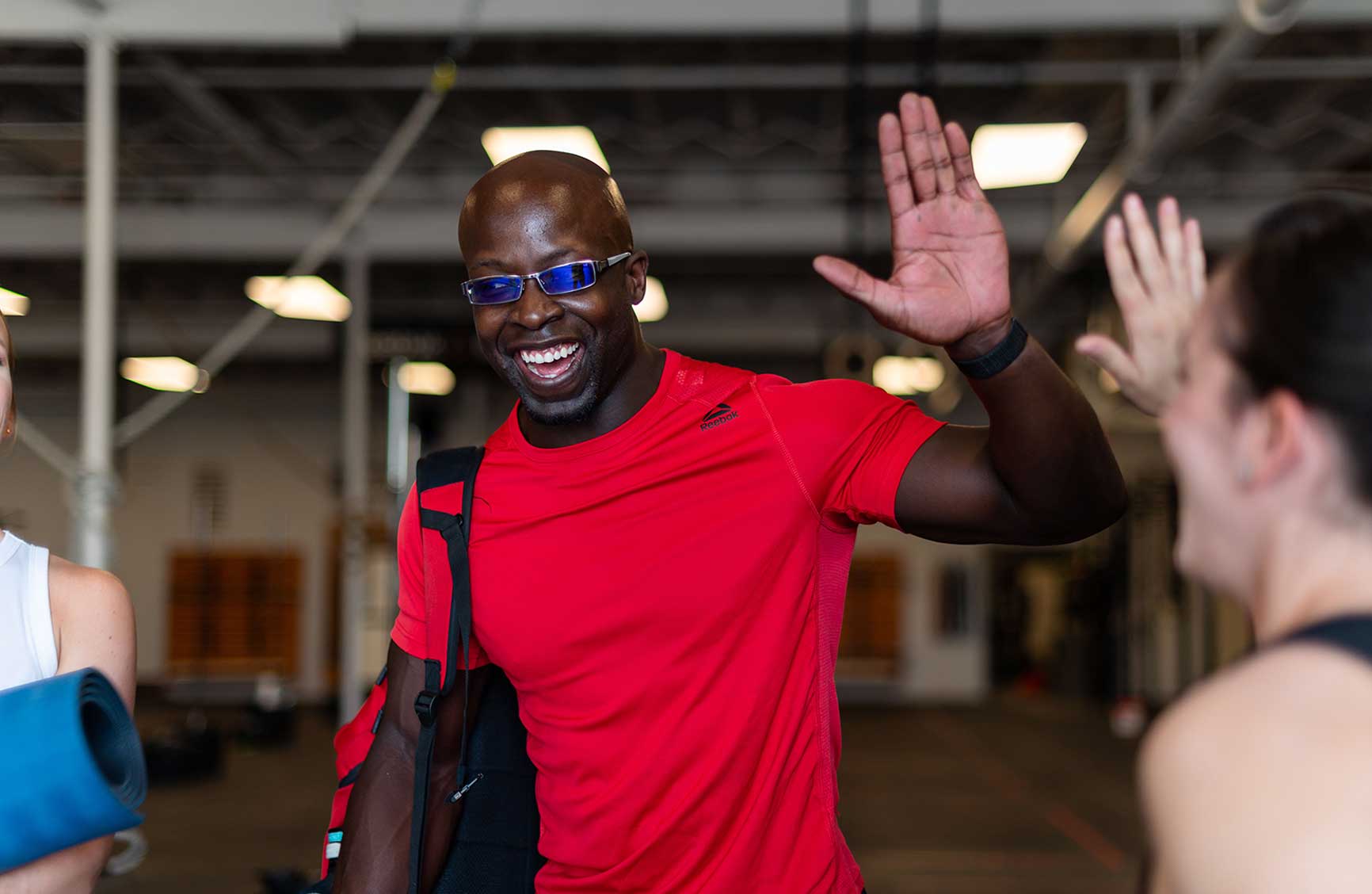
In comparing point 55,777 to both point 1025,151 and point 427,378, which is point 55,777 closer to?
point 1025,151

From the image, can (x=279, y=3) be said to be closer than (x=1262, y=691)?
No

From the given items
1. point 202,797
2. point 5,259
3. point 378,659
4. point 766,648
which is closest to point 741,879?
point 766,648

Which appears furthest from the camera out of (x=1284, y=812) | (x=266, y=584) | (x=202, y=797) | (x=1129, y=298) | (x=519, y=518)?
(x=266, y=584)

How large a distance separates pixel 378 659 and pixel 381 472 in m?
2.67

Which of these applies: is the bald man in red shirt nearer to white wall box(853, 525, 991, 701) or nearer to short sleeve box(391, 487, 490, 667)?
short sleeve box(391, 487, 490, 667)

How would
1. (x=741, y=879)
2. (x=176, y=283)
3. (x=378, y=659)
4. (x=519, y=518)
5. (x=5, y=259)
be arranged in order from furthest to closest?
1. (x=378, y=659)
2. (x=176, y=283)
3. (x=5, y=259)
4. (x=519, y=518)
5. (x=741, y=879)

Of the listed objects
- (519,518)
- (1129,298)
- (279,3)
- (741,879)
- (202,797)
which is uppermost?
(279,3)

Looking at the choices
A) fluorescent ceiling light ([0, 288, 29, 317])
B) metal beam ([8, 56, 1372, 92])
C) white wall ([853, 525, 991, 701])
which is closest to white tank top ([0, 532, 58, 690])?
metal beam ([8, 56, 1372, 92])

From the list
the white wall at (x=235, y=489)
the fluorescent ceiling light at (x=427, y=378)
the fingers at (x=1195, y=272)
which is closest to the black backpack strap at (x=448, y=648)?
the fingers at (x=1195, y=272)

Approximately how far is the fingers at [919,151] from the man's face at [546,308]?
46cm

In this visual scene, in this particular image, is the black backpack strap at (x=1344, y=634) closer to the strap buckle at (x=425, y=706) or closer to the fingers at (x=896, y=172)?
the fingers at (x=896, y=172)

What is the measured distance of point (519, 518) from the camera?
169 centimetres

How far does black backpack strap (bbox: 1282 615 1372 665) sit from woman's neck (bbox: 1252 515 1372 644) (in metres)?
0.01

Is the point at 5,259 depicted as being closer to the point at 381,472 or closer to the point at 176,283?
the point at 176,283
